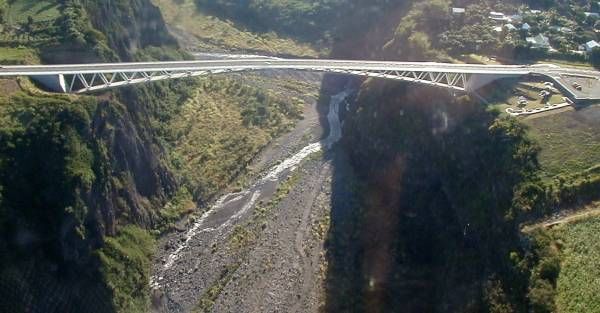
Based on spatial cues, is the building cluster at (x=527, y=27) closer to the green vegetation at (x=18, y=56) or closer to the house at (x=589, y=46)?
the house at (x=589, y=46)

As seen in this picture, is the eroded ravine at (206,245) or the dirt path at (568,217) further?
the eroded ravine at (206,245)

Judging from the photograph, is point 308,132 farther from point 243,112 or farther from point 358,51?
point 358,51

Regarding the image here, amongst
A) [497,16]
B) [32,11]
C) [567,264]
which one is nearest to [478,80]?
[497,16]

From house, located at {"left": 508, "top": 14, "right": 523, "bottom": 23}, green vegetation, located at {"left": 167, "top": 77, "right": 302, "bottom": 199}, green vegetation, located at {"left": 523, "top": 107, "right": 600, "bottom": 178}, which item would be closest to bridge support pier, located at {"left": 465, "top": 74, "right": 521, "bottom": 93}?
green vegetation, located at {"left": 523, "top": 107, "right": 600, "bottom": 178}

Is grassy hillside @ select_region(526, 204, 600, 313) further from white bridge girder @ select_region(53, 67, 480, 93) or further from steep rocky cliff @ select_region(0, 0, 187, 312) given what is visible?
steep rocky cliff @ select_region(0, 0, 187, 312)

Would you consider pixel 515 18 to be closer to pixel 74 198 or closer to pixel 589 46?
pixel 589 46

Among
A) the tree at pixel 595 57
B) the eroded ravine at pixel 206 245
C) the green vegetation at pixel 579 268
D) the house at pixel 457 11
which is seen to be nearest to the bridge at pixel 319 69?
the tree at pixel 595 57

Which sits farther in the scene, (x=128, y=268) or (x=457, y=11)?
(x=457, y=11)
